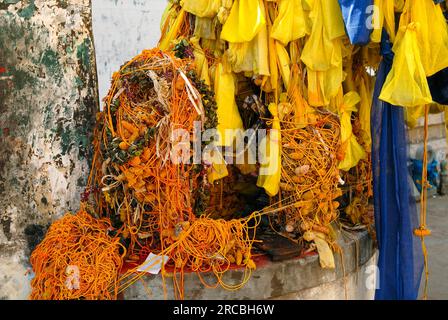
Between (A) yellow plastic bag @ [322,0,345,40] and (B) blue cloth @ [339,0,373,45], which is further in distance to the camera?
(A) yellow plastic bag @ [322,0,345,40]

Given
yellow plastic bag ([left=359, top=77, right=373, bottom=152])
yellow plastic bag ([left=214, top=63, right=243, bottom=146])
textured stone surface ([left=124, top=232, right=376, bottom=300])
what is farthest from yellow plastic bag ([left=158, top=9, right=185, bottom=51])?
textured stone surface ([left=124, top=232, right=376, bottom=300])

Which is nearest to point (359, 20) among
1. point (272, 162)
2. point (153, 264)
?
point (272, 162)

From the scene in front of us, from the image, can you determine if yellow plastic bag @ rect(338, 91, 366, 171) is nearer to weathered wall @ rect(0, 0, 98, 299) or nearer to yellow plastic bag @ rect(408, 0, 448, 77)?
yellow plastic bag @ rect(408, 0, 448, 77)

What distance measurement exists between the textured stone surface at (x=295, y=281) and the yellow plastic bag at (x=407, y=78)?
1.27m

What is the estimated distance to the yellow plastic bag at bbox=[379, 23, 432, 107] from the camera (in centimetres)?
341

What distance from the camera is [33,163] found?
3.81 meters

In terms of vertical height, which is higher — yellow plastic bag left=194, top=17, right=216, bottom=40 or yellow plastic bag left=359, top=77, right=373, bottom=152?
yellow plastic bag left=194, top=17, right=216, bottom=40

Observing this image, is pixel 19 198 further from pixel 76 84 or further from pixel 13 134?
pixel 76 84

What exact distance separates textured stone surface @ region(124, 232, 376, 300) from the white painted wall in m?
3.71

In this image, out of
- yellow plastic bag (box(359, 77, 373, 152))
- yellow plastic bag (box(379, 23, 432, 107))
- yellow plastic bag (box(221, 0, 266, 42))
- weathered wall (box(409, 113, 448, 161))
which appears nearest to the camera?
yellow plastic bag (box(379, 23, 432, 107))

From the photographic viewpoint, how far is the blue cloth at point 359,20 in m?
3.54

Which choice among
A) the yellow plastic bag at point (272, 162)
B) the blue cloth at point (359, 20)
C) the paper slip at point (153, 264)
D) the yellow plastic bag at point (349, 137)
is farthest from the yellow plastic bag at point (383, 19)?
the paper slip at point (153, 264)

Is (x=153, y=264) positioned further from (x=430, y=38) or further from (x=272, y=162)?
(x=430, y=38)
